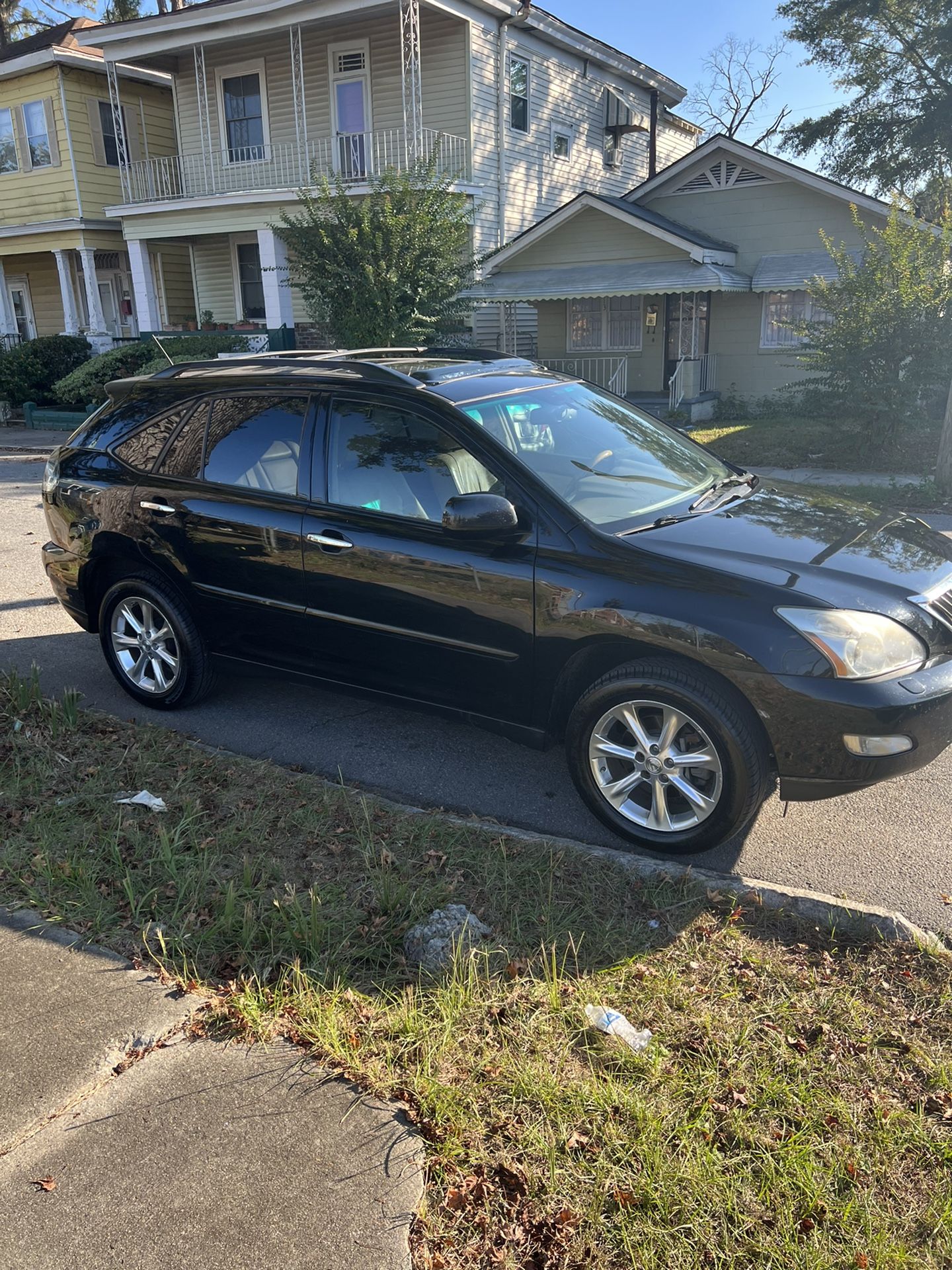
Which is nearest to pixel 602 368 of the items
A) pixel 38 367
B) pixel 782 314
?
pixel 782 314

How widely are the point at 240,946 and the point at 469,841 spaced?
1.01 meters

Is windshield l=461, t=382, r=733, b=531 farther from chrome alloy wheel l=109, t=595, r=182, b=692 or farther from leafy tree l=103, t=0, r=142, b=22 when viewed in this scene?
leafy tree l=103, t=0, r=142, b=22

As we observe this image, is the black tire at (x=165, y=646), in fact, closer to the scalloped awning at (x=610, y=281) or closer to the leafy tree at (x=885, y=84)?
the scalloped awning at (x=610, y=281)

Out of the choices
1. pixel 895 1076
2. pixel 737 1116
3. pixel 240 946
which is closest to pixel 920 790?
pixel 895 1076

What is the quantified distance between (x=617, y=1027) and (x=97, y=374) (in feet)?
67.2

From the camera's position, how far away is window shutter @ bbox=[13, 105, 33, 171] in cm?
2639

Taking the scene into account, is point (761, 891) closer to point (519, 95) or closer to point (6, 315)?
point (519, 95)

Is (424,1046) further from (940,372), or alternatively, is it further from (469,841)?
(940,372)

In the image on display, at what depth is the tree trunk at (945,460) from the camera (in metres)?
10.6

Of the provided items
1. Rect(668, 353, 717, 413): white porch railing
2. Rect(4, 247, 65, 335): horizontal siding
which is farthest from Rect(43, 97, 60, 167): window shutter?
Rect(668, 353, 717, 413): white porch railing

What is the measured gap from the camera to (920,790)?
14.7 feet

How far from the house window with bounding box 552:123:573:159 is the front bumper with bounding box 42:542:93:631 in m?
21.5

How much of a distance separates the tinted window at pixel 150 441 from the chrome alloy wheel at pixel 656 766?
296 centimetres

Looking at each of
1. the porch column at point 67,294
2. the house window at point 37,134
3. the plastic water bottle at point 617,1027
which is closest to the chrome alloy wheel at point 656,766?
the plastic water bottle at point 617,1027
